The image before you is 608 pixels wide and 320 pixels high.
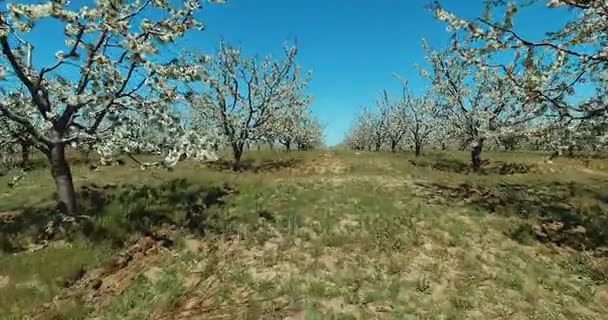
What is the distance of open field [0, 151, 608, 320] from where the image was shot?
10.8m

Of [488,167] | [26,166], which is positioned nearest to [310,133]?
[488,167]

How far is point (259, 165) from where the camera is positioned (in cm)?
3762

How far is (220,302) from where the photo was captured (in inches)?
426

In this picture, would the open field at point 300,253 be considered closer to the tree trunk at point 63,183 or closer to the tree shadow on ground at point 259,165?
the tree trunk at point 63,183

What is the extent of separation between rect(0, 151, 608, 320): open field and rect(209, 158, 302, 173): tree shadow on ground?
13.9 m

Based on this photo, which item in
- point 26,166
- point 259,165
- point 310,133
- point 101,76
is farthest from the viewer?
point 310,133

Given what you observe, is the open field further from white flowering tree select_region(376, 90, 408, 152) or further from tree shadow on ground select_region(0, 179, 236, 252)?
white flowering tree select_region(376, 90, 408, 152)

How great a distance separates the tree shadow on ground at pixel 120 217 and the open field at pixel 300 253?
0.06 metres

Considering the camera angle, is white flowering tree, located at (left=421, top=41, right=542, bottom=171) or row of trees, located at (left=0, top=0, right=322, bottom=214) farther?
white flowering tree, located at (left=421, top=41, right=542, bottom=171)

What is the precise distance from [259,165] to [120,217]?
22526mm

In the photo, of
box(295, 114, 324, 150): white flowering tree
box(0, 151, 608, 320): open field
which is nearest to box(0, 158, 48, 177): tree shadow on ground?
box(0, 151, 608, 320): open field

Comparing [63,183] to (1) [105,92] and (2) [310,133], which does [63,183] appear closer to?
(1) [105,92]

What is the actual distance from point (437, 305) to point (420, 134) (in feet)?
154

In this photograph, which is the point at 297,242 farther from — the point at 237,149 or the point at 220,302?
the point at 237,149
